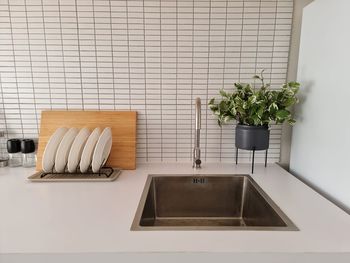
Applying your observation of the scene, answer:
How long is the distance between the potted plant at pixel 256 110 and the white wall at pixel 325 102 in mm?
83

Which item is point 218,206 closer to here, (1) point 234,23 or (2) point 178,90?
(2) point 178,90

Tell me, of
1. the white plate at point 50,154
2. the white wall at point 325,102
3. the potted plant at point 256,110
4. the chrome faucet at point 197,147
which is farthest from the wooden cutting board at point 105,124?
the white wall at point 325,102

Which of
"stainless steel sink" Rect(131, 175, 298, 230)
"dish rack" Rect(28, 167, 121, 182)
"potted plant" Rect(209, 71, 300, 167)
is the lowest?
"stainless steel sink" Rect(131, 175, 298, 230)

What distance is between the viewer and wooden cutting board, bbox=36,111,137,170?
3.99 feet

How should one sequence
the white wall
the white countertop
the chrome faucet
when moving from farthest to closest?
the chrome faucet → the white wall → the white countertop

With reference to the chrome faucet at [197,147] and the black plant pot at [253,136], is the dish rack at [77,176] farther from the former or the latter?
the black plant pot at [253,136]

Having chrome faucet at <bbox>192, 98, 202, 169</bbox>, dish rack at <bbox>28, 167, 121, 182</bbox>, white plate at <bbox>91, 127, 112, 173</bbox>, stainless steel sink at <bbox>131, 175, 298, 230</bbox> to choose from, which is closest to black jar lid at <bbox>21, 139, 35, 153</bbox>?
dish rack at <bbox>28, 167, 121, 182</bbox>

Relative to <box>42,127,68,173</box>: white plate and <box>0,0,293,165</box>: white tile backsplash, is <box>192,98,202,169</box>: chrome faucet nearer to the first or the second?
<box>0,0,293,165</box>: white tile backsplash

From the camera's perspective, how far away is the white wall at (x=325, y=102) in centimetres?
83

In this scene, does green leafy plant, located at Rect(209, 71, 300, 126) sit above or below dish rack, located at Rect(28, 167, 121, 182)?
above

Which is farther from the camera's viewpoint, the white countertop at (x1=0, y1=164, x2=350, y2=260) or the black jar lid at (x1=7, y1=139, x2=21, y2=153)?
the black jar lid at (x1=7, y1=139, x2=21, y2=153)

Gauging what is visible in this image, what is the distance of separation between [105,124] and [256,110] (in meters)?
0.75

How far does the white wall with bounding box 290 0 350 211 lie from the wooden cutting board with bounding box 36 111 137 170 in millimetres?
826

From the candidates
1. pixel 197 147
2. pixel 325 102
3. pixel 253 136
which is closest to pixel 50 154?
pixel 197 147
